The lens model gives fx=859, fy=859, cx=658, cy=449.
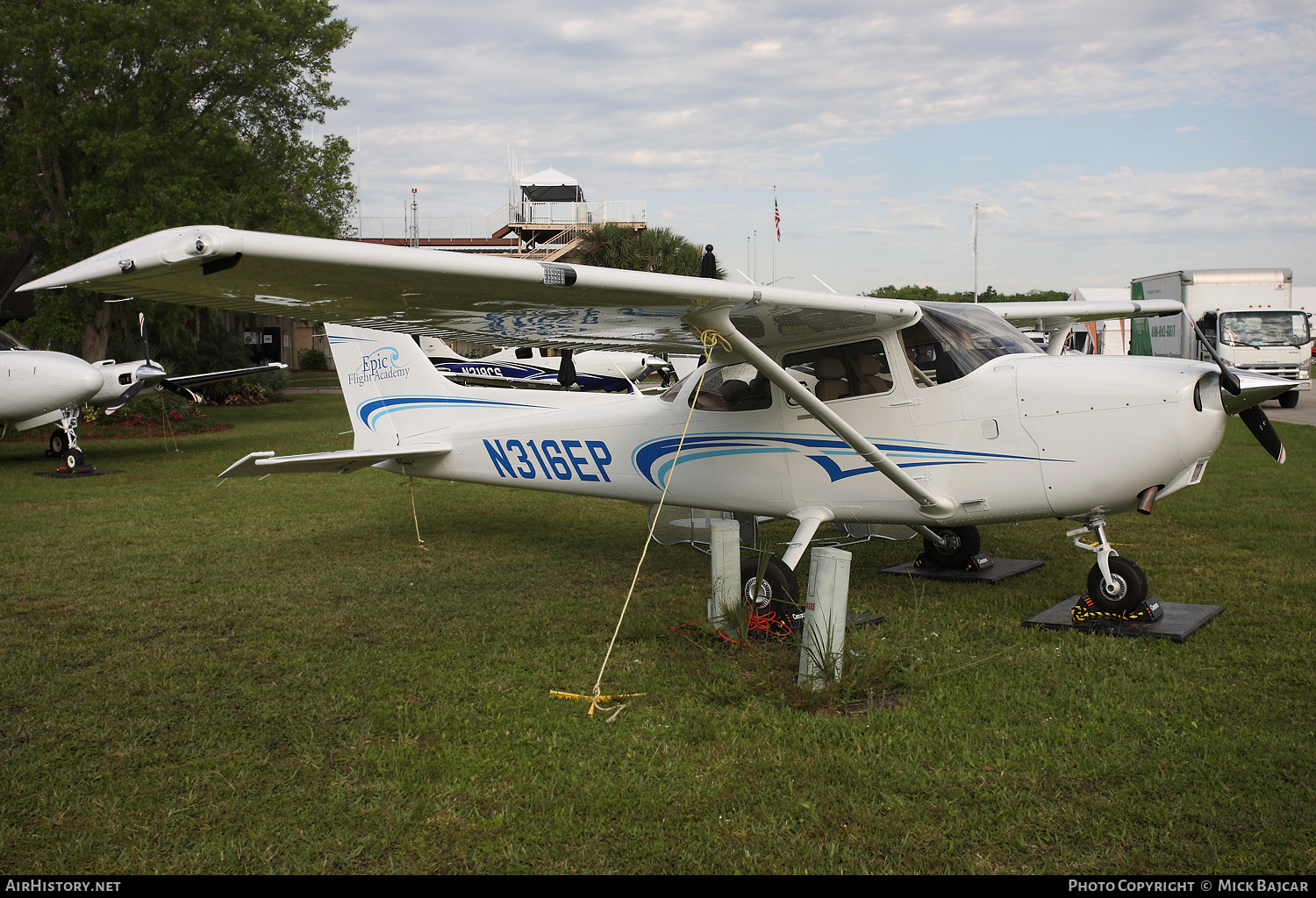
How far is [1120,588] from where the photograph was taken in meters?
5.24

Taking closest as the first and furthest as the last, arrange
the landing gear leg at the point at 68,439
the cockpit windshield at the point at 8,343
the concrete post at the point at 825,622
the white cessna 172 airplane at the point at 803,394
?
the white cessna 172 airplane at the point at 803,394 → the concrete post at the point at 825,622 → the landing gear leg at the point at 68,439 → the cockpit windshield at the point at 8,343

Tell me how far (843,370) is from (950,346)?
2.35 feet

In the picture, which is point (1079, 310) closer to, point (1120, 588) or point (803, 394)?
point (1120, 588)

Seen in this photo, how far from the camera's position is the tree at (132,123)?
18.4 meters

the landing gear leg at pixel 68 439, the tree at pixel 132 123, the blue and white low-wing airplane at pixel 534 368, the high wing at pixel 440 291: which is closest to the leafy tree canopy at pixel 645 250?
the blue and white low-wing airplane at pixel 534 368

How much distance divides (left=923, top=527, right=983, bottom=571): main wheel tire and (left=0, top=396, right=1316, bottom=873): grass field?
1.53 ft

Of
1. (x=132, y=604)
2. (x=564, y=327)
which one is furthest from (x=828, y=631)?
(x=132, y=604)

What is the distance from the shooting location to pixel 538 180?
52281 mm

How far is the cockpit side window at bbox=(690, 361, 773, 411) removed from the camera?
617 centimetres

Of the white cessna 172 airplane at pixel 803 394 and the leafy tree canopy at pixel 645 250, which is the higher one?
the leafy tree canopy at pixel 645 250

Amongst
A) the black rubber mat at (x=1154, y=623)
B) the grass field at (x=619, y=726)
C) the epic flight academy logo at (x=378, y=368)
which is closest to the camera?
the grass field at (x=619, y=726)

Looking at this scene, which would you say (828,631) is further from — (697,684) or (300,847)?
(300,847)

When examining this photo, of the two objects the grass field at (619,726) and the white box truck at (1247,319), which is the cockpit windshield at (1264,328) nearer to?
the white box truck at (1247,319)

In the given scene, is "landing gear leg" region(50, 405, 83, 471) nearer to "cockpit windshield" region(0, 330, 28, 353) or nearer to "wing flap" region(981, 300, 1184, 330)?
"cockpit windshield" region(0, 330, 28, 353)
